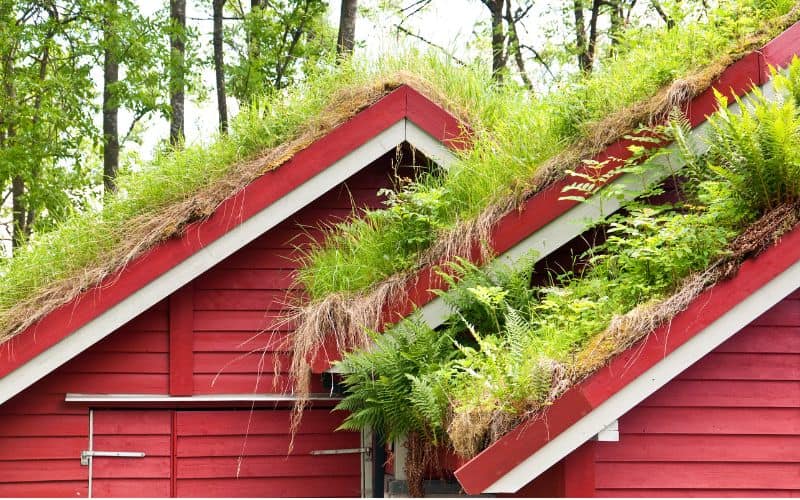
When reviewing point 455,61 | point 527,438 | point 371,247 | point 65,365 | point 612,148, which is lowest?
point 527,438

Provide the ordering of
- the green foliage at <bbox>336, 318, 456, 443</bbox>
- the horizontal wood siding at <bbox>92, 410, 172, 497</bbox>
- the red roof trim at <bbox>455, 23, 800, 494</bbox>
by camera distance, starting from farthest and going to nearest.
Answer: the horizontal wood siding at <bbox>92, 410, 172, 497</bbox> → the green foliage at <bbox>336, 318, 456, 443</bbox> → the red roof trim at <bbox>455, 23, 800, 494</bbox>

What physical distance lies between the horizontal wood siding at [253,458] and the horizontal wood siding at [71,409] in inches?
21.1

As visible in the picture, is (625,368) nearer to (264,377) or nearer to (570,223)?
(570,223)

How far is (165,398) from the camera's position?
27.0 feet

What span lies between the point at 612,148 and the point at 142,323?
4158 mm

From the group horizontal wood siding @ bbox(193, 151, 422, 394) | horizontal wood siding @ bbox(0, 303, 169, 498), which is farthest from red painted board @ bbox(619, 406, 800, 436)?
horizontal wood siding @ bbox(0, 303, 169, 498)

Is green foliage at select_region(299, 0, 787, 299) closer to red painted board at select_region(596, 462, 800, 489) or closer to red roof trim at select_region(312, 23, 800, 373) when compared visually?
red roof trim at select_region(312, 23, 800, 373)

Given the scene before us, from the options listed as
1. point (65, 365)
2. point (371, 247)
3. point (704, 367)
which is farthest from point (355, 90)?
point (704, 367)

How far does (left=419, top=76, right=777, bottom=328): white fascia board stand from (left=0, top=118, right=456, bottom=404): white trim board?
1435 millimetres

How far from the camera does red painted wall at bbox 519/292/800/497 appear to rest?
17.8ft

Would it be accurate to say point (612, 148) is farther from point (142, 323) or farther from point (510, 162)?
point (142, 323)

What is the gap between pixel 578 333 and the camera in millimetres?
5371

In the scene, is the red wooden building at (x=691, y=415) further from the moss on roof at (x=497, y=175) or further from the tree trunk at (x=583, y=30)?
the tree trunk at (x=583, y=30)

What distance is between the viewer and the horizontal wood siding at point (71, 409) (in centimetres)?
814
